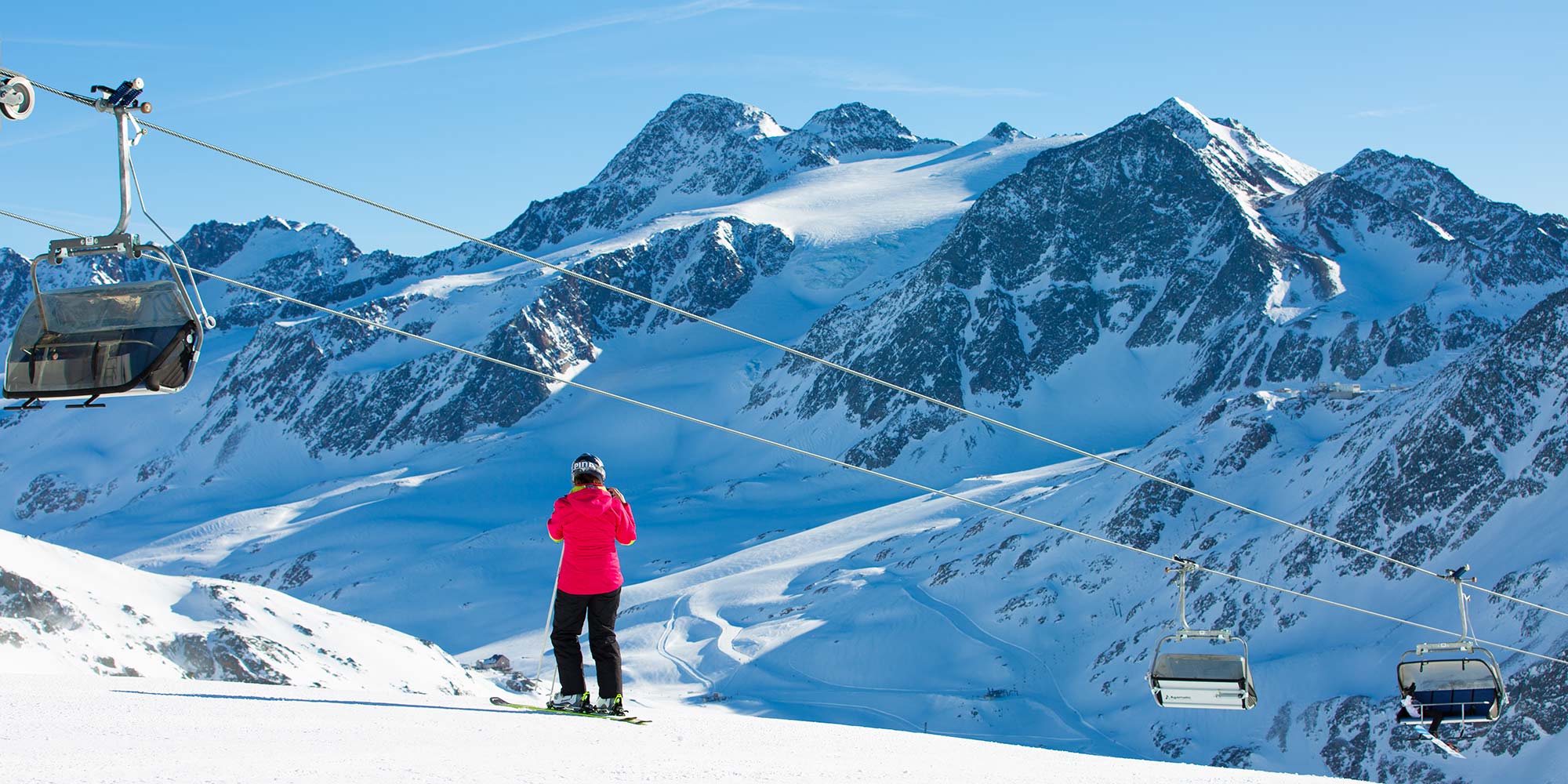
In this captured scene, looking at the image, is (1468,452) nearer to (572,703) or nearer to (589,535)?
(572,703)

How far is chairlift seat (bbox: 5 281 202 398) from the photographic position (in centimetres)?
1236

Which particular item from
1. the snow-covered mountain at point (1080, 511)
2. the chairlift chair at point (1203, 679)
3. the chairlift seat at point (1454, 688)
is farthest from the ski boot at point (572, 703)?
the snow-covered mountain at point (1080, 511)

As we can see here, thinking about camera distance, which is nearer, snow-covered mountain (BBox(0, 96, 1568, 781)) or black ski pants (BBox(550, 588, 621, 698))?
black ski pants (BBox(550, 588, 621, 698))

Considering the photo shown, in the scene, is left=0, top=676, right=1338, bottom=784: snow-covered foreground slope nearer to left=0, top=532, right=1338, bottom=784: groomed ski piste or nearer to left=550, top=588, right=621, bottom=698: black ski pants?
left=0, top=532, right=1338, bottom=784: groomed ski piste

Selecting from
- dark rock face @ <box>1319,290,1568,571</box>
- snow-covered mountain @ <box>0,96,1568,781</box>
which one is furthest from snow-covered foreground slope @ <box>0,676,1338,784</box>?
dark rock face @ <box>1319,290,1568,571</box>

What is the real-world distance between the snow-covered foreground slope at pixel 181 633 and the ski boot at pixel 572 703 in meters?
35.7

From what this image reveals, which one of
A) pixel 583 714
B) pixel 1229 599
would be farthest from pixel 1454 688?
pixel 1229 599

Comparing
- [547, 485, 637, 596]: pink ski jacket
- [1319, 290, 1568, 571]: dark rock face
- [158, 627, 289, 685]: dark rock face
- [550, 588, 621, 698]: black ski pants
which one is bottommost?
[158, 627, 289, 685]: dark rock face

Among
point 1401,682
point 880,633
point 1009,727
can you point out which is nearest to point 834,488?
point 880,633

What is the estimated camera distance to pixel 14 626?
4516 centimetres

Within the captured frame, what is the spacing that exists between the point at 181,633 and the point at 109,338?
143ft

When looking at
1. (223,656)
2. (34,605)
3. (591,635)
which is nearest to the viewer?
(591,635)

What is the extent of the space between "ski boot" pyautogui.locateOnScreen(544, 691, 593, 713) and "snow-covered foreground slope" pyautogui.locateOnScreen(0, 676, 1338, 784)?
65 cm

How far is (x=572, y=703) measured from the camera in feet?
42.6
